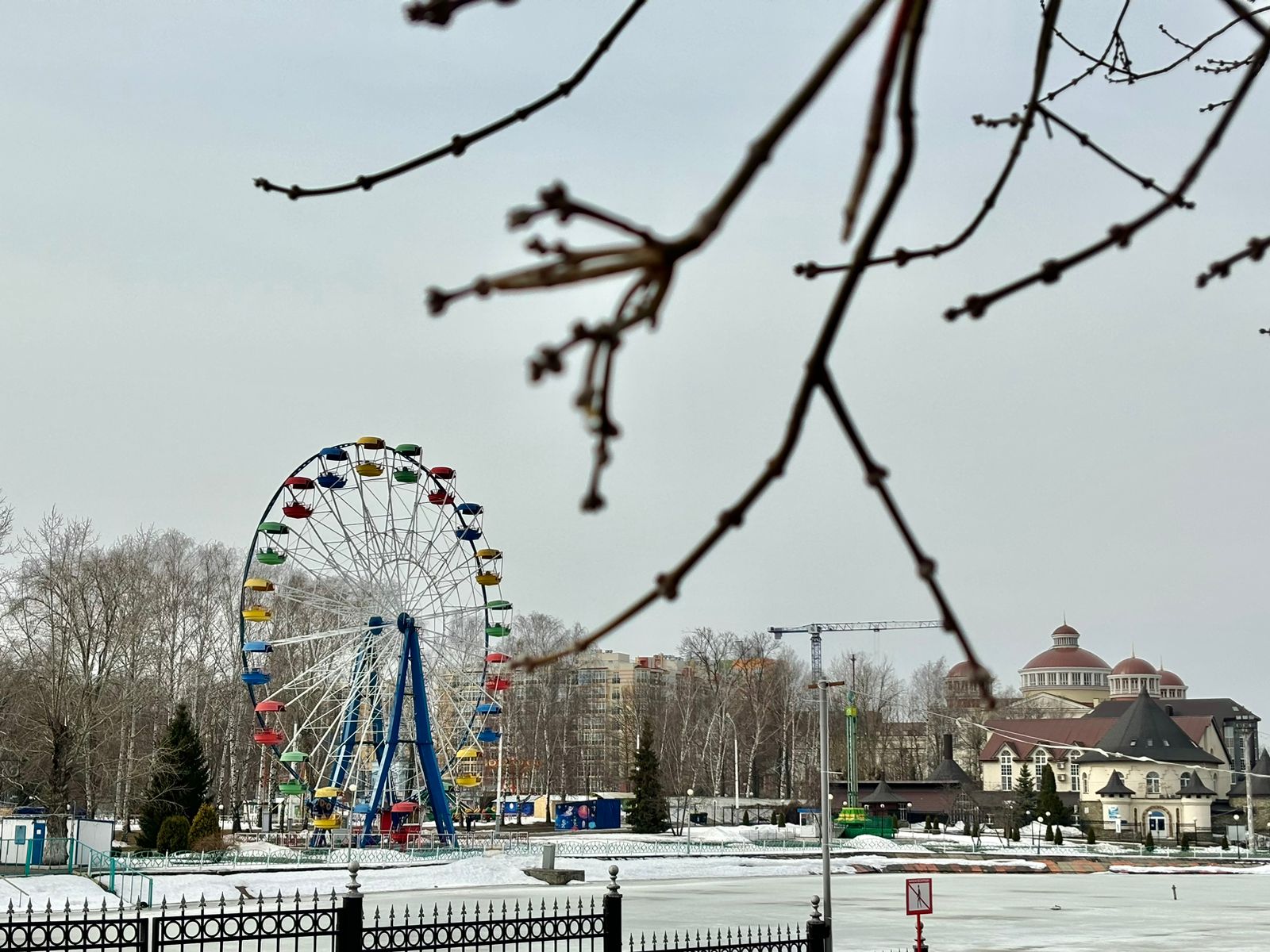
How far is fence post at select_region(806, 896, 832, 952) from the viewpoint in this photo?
12.8 metres

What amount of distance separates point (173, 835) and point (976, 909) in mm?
22550

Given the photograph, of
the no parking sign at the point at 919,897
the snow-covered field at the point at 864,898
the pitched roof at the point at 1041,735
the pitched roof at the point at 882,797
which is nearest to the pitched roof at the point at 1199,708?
the pitched roof at the point at 1041,735

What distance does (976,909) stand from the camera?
95.3 feet

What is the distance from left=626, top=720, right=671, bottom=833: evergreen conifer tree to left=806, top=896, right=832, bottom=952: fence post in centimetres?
4503

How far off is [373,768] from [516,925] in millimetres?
33835

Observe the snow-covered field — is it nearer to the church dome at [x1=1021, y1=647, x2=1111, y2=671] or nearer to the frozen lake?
the frozen lake

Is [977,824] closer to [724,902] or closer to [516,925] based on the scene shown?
[724,902]

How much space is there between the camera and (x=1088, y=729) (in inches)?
3814

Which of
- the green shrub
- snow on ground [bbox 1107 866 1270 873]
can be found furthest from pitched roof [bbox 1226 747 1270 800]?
the green shrub

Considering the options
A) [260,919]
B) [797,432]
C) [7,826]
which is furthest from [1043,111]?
[7,826]

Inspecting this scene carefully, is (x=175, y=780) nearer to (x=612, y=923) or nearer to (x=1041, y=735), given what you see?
(x=612, y=923)

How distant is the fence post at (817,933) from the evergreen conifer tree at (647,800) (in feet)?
148

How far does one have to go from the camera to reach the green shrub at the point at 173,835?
38281mm

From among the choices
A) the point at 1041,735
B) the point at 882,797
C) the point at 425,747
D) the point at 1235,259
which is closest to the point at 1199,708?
Answer: the point at 1041,735
